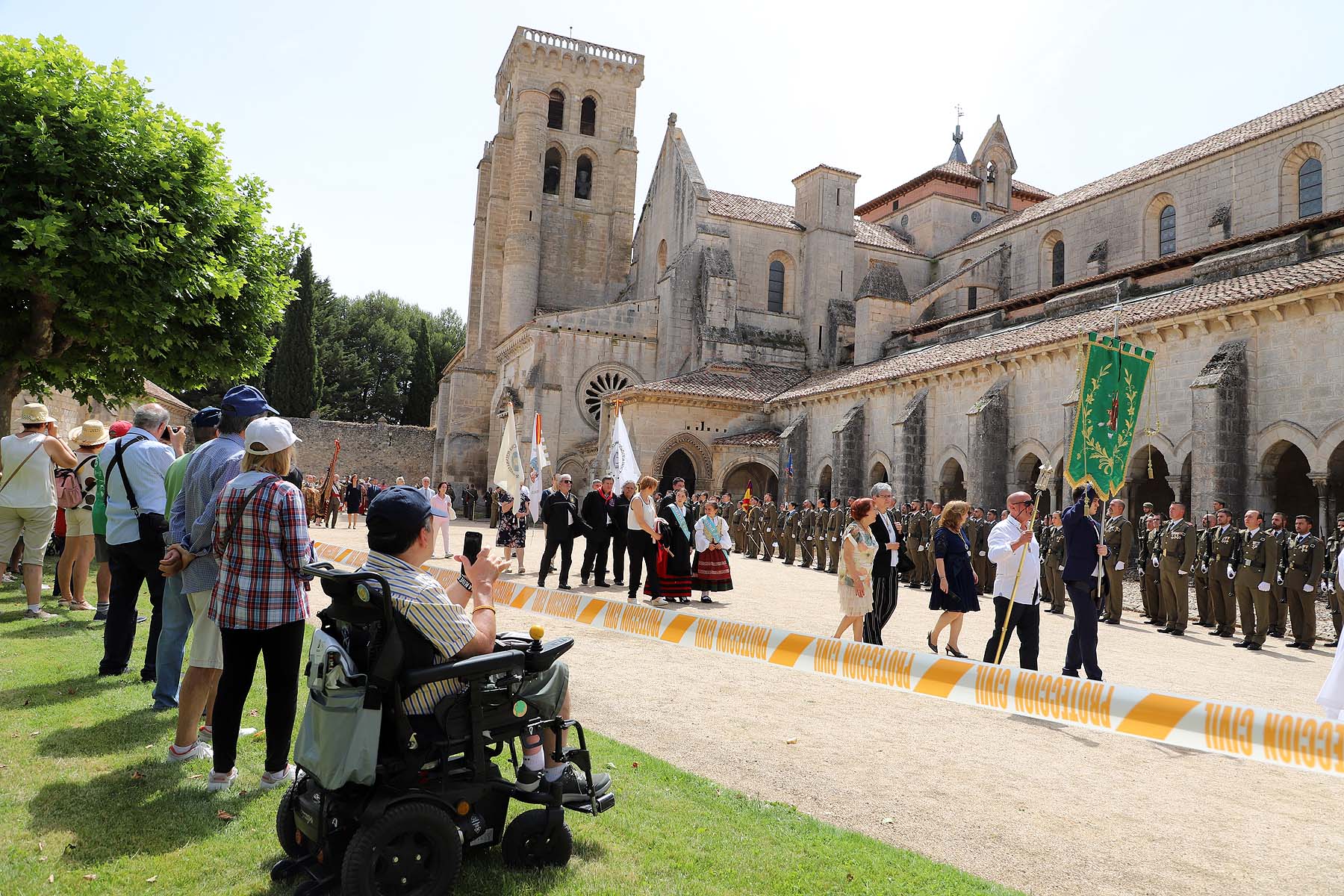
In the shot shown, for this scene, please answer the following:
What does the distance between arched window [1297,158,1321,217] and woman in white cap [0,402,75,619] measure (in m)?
26.1

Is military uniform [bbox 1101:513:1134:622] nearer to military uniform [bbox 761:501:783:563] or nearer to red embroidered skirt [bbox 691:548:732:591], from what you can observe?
red embroidered skirt [bbox 691:548:732:591]

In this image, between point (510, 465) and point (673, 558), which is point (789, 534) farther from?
point (673, 558)

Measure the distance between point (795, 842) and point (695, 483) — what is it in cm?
2585

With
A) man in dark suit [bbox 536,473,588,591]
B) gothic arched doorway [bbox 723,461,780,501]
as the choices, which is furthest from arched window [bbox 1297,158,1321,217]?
man in dark suit [bbox 536,473,588,591]

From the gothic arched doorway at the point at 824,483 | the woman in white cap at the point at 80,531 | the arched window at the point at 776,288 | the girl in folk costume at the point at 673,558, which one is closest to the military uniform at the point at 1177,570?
the girl in folk costume at the point at 673,558

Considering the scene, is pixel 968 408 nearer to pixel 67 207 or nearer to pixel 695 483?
pixel 695 483

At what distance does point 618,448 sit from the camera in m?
16.4

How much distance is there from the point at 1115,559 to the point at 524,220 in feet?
104

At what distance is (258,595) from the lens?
357 cm

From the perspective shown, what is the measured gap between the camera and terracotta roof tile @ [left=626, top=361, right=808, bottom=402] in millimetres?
28719

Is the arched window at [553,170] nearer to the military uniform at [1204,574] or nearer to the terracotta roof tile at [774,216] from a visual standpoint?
the terracotta roof tile at [774,216]

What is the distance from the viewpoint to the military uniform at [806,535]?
63.3ft

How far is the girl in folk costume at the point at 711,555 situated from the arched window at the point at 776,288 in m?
22.6

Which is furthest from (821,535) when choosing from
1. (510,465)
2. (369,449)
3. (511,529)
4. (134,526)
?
(369,449)
